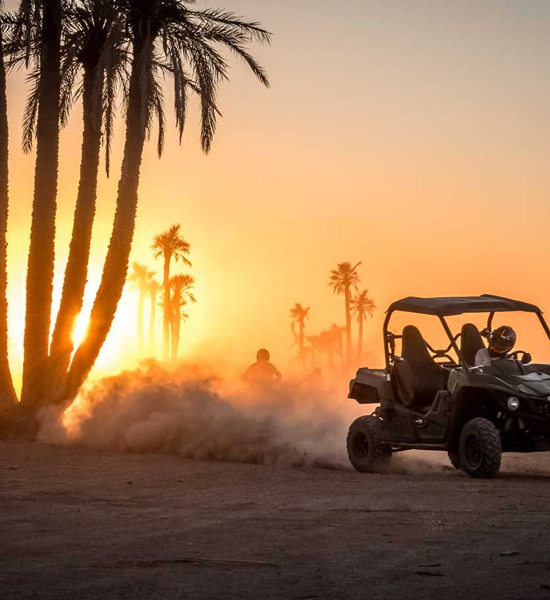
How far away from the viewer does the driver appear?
13.6 m

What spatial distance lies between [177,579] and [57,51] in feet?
53.6

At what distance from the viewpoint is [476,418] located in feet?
43.2

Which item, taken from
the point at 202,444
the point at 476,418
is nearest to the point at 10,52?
the point at 202,444

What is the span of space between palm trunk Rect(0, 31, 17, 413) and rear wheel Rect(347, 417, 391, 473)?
25.0 feet

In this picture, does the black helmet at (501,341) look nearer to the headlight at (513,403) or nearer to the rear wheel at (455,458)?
the headlight at (513,403)

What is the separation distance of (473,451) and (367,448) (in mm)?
2145

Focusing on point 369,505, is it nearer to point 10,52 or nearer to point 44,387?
point 44,387

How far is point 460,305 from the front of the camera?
14164mm

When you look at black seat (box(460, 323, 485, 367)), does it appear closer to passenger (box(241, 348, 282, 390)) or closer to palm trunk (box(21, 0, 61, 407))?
passenger (box(241, 348, 282, 390))

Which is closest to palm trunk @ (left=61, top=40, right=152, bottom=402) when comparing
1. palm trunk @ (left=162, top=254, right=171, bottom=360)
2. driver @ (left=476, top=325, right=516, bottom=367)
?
driver @ (left=476, top=325, right=516, bottom=367)

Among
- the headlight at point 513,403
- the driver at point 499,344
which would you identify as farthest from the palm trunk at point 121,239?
the headlight at point 513,403

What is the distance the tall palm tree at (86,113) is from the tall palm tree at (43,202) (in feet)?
0.88

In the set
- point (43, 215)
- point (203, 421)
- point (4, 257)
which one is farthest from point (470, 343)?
point (4, 257)

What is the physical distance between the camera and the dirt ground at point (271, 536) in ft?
21.1
